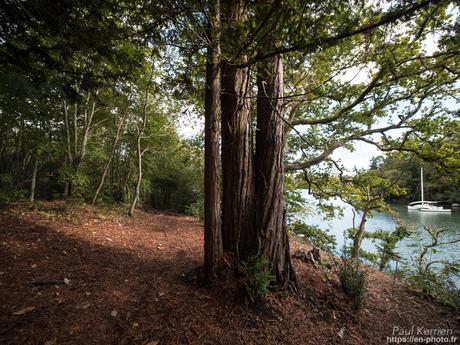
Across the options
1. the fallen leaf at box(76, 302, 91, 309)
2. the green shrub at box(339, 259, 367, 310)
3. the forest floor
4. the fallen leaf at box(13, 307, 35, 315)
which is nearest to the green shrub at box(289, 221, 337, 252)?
the forest floor

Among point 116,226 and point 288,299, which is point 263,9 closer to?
point 288,299

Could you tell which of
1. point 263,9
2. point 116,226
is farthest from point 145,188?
point 263,9

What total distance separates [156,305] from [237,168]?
172 cm

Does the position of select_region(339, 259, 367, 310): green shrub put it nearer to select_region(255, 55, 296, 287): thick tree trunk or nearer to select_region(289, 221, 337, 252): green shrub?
select_region(255, 55, 296, 287): thick tree trunk

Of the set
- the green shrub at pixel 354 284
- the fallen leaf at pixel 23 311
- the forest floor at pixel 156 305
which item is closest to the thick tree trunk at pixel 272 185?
the forest floor at pixel 156 305

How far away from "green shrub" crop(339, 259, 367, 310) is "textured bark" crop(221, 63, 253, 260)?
4.43ft

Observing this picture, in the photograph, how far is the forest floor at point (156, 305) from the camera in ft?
5.58

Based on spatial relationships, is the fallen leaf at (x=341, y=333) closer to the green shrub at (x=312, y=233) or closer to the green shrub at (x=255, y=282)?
the green shrub at (x=255, y=282)

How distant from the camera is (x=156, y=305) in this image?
2.03 meters

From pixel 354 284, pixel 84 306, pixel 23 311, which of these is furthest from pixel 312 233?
pixel 23 311

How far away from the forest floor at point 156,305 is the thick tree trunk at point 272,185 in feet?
1.43

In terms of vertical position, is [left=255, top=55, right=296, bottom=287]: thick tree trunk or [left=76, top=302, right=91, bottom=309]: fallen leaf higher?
[left=255, top=55, right=296, bottom=287]: thick tree trunk

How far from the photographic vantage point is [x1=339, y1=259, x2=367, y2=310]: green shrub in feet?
8.06

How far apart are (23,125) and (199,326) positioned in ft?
22.1
